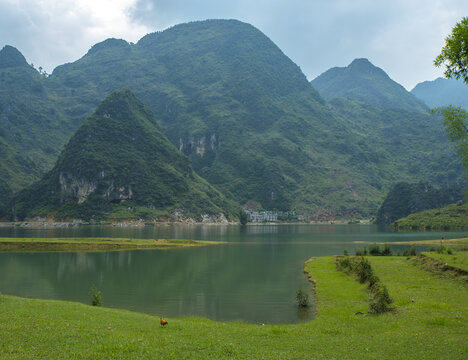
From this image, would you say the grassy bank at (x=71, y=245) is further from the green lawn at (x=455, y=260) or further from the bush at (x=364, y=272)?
the green lawn at (x=455, y=260)

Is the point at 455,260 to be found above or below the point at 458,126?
below

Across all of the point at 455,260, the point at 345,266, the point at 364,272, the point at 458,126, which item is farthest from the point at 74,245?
the point at 458,126

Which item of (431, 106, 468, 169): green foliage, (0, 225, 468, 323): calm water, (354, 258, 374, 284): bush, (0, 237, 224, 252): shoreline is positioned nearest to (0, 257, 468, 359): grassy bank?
(0, 225, 468, 323): calm water

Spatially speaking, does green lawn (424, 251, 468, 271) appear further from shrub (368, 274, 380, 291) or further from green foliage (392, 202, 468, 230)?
green foliage (392, 202, 468, 230)

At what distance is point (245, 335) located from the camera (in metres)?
23.8

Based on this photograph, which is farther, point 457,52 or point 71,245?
point 71,245

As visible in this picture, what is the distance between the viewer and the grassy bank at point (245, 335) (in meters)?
18.6

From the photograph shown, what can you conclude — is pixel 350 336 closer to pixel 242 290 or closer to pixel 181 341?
pixel 181 341

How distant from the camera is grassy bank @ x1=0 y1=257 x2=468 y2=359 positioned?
731 inches

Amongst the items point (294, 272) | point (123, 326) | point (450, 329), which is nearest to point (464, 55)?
point (450, 329)

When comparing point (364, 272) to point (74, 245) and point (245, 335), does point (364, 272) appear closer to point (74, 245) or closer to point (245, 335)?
point (245, 335)

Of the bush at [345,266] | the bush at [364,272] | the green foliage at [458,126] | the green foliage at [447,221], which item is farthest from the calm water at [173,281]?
the green foliage at [447,221]

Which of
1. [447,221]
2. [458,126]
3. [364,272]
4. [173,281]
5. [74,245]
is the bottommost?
[173,281]

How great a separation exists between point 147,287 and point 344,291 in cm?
2570
